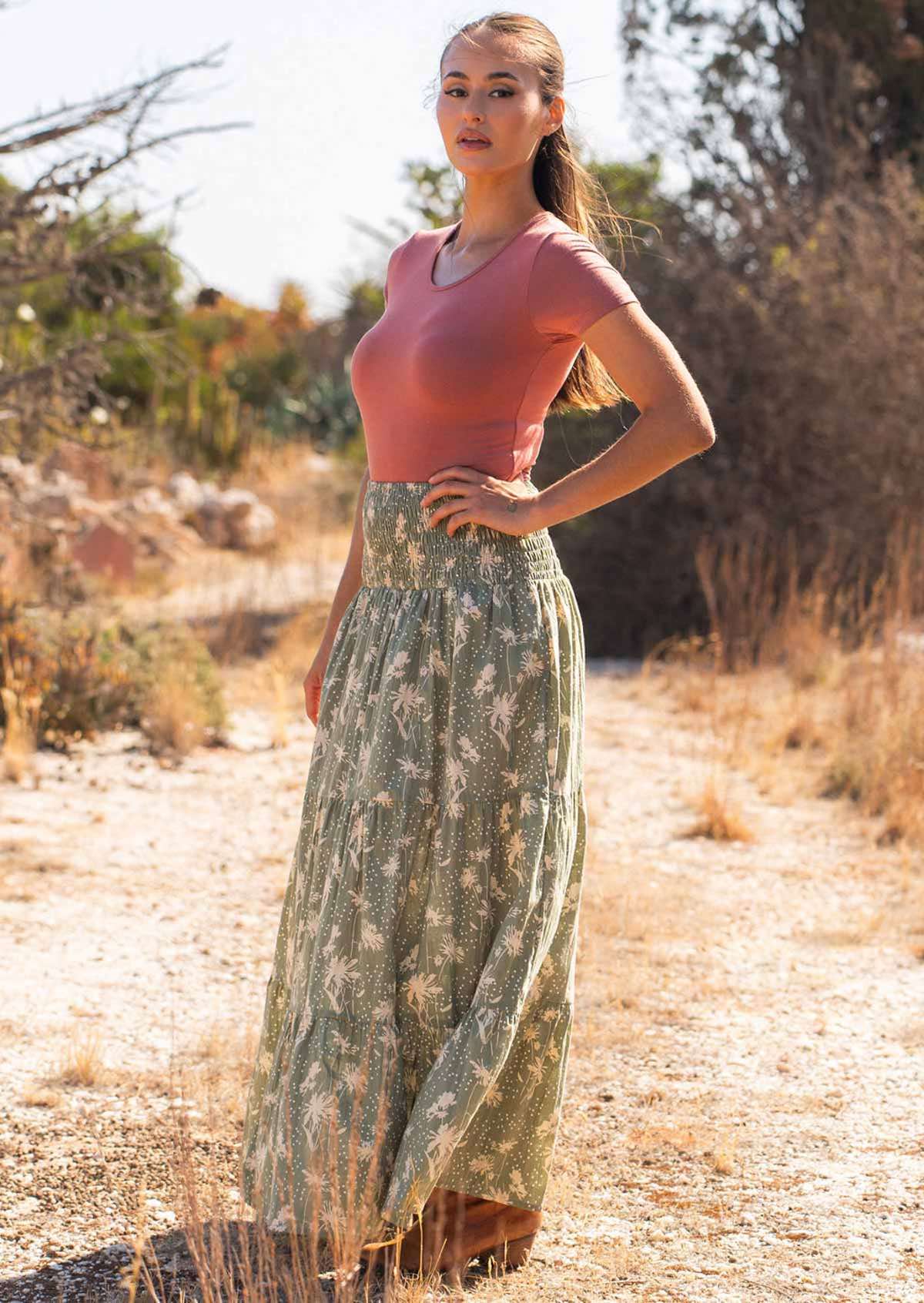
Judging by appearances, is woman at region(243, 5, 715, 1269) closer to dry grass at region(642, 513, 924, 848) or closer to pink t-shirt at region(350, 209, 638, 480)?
pink t-shirt at region(350, 209, 638, 480)

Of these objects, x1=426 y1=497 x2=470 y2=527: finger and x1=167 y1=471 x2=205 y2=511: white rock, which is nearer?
x1=426 y1=497 x2=470 y2=527: finger

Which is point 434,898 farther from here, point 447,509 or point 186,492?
point 186,492

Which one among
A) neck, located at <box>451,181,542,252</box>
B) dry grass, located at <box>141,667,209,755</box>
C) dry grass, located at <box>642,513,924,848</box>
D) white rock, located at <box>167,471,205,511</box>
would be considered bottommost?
dry grass, located at <box>141,667,209,755</box>

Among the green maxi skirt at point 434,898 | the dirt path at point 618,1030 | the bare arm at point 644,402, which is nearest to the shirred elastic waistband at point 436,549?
the green maxi skirt at point 434,898

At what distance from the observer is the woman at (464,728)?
2348mm

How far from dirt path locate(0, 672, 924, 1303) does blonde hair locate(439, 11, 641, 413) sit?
1578 millimetres

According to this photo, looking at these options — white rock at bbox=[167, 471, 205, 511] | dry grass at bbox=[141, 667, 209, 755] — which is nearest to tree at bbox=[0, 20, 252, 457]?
dry grass at bbox=[141, 667, 209, 755]

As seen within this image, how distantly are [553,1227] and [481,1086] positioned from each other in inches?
28.5

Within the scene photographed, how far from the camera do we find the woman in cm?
235

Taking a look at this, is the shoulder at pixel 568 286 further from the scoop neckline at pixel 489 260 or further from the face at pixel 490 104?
the face at pixel 490 104

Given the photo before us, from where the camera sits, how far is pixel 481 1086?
2.33 m

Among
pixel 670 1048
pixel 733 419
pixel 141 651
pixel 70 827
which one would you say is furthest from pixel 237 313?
pixel 670 1048

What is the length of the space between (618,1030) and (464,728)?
1.83m

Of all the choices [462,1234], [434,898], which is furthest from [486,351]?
[462,1234]
